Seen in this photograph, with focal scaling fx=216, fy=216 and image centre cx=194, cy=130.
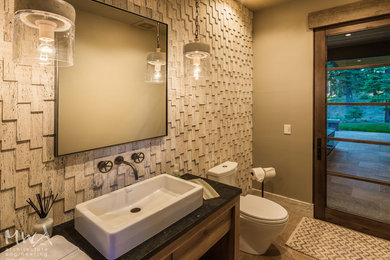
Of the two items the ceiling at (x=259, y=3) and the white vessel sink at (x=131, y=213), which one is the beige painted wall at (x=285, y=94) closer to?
the ceiling at (x=259, y=3)

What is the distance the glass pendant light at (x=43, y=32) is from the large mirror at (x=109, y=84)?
7.8 inches

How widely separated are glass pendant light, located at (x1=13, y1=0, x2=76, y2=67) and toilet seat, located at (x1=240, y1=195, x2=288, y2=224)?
1833 mm

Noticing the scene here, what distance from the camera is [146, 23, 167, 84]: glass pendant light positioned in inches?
67.4

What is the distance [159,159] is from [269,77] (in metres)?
2.03

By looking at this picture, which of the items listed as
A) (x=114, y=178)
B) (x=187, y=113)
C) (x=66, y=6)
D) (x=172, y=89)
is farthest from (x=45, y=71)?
(x=187, y=113)

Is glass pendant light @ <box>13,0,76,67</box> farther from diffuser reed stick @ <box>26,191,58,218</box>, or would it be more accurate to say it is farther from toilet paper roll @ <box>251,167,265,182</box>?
toilet paper roll @ <box>251,167,265,182</box>

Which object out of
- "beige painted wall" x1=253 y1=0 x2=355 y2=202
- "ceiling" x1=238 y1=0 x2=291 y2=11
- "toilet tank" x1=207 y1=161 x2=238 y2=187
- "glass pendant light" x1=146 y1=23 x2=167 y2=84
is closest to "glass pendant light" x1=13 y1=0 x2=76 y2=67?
"glass pendant light" x1=146 y1=23 x2=167 y2=84

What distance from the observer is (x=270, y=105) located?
9.95 ft

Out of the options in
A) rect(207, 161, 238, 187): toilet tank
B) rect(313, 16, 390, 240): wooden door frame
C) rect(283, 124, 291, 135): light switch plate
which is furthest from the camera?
rect(283, 124, 291, 135): light switch plate

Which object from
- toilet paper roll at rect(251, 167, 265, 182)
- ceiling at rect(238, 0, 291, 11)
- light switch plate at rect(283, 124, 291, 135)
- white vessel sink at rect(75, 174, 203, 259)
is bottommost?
toilet paper roll at rect(251, 167, 265, 182)

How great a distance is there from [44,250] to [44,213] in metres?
0.22

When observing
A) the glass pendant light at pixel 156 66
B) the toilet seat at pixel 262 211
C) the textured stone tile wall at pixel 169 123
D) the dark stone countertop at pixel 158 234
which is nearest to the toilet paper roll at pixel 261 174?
the textured stone tile wall at pixel 169 123

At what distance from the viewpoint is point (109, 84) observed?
4.85 ft

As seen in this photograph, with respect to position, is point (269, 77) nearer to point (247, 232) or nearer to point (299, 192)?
point (299, 192)
